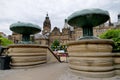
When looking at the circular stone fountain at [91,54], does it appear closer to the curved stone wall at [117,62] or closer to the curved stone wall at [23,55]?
the curved stone wall at [117,62]

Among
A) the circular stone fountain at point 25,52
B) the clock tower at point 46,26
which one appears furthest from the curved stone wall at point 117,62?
the clock tower at point 46,26

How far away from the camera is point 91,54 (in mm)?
5016

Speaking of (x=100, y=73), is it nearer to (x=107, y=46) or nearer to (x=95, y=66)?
(x=95, y=66)

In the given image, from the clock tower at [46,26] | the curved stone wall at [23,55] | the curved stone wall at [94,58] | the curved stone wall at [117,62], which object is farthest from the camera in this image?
the clock tower at [46,26]

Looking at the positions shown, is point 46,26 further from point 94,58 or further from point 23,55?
point 94,58

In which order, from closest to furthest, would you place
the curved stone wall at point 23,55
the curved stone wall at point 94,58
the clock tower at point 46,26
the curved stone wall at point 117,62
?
1. the curved stone wall at point 94,58
2. the curved stone wall at point 117,62
3. the curved stone wall at point 23,55
4. the clock tower at point 46,26

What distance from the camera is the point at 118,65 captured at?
17.0ft

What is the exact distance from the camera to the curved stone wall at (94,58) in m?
4.89

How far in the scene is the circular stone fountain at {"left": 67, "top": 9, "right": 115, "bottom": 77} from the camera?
4.91 metres

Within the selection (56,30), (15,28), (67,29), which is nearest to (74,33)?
(67,29)

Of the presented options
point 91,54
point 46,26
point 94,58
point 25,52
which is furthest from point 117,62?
point 46,26

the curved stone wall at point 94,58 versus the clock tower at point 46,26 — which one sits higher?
the clock tower at point 46,26

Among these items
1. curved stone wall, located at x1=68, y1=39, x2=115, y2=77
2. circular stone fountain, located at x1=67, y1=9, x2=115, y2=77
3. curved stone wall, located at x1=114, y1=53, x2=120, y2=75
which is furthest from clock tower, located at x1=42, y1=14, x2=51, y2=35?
curved stone wall, located at x1=114, y1=53, x2=120, y2=75

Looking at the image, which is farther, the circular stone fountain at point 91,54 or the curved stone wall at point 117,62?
the curved stone wall at point 117,62
